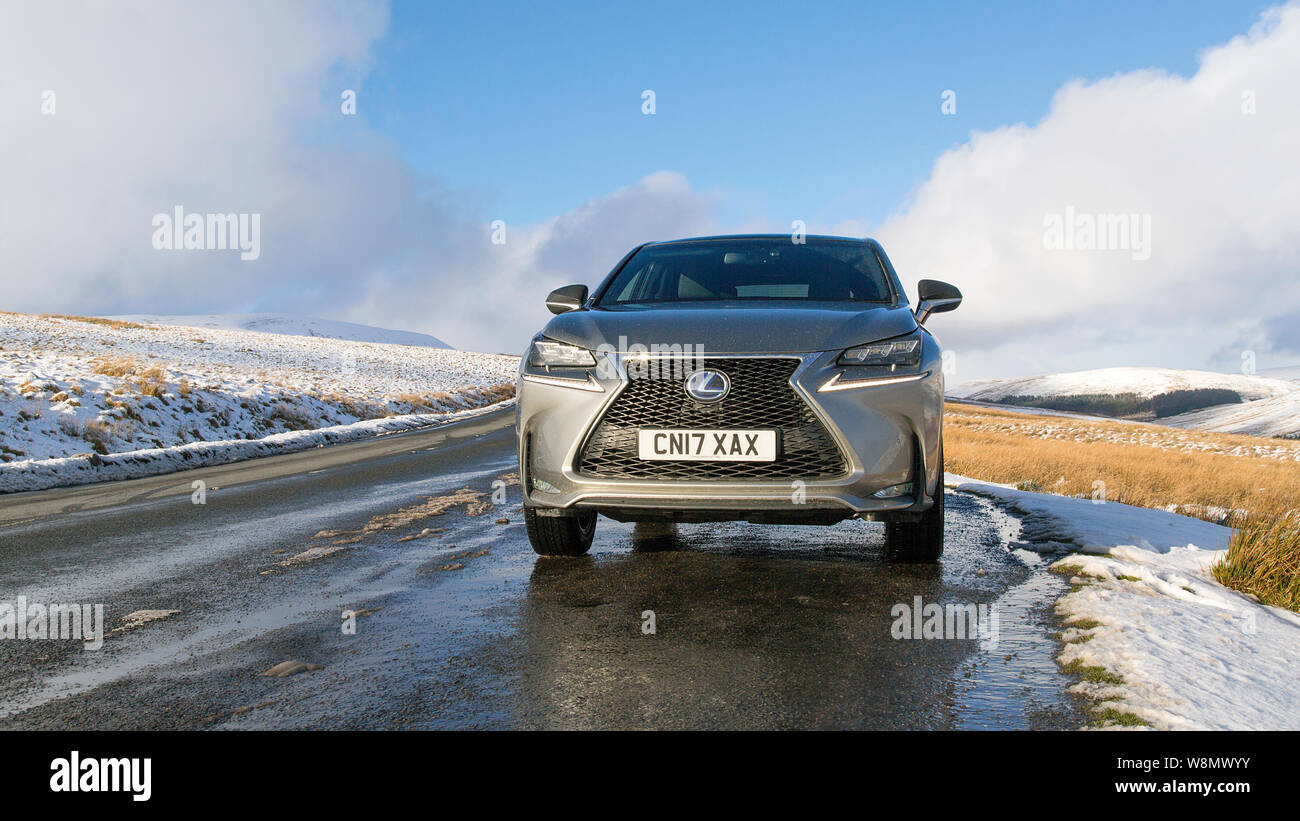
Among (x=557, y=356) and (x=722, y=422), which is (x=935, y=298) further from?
(x=557, y=356)

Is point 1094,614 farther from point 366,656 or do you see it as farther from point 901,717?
point 366,656

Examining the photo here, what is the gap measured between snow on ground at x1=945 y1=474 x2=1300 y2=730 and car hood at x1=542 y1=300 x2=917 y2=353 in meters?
1.60

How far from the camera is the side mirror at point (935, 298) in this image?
207 inches

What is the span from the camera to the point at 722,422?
13.0 ft

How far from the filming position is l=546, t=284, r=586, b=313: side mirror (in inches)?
205

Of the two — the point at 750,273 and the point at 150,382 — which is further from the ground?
the point at 750,273

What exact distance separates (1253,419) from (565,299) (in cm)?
17860

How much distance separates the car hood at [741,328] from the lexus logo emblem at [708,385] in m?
0.13

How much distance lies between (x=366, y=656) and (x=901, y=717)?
1983mm

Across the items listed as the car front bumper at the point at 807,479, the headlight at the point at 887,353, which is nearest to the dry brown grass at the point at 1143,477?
the headlight at the point at 887,353

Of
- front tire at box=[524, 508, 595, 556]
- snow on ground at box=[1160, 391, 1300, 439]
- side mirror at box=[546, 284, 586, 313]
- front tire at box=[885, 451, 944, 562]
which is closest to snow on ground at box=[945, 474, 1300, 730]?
front tire at box=[885, 451, 944, 562]

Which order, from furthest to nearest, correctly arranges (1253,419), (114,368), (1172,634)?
(1253,419), (114,368), (1172,634)

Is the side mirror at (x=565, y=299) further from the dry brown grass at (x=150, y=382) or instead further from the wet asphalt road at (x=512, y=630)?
the dry brown grass at (x=150, y=382)

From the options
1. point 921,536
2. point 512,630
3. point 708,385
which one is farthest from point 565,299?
point 921,536
